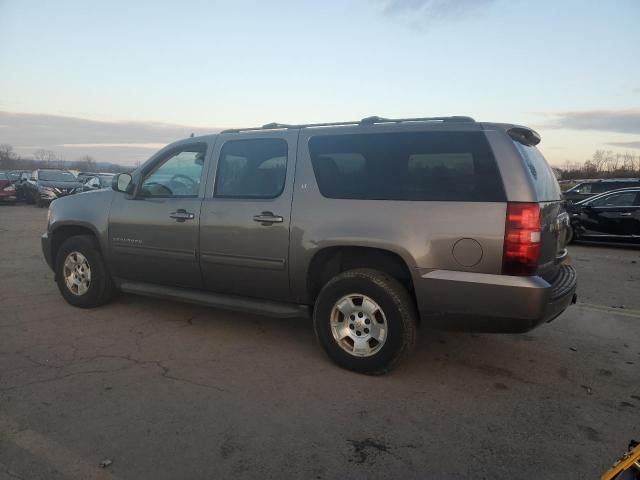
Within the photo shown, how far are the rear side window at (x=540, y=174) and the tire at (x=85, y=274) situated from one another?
436cm

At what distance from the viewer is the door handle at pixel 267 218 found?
4.08 metres

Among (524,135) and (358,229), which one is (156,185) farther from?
(524,135)

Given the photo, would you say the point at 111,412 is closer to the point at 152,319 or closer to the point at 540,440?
the point at 152,319

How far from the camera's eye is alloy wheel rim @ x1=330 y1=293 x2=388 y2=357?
3717 millimetres

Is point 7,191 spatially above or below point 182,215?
below

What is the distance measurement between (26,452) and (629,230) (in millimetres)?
12111

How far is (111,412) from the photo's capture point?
10.4 feet

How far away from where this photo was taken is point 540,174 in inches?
144

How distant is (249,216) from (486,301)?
2079mm

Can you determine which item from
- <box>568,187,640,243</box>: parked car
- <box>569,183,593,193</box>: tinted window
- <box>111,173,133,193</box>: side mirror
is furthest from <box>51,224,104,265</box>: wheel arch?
<box>569,183,593,193</box>: tinted window

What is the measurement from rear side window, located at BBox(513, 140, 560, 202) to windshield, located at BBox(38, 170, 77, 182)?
893 inches

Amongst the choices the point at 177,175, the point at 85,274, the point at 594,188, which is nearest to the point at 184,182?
the point at 177,175

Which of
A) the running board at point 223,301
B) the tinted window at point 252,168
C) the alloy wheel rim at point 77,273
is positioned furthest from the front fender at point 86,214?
the tinted window at point 252,168

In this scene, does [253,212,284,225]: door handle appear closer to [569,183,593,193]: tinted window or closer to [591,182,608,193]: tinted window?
[591,182,608,193]: tinted window
